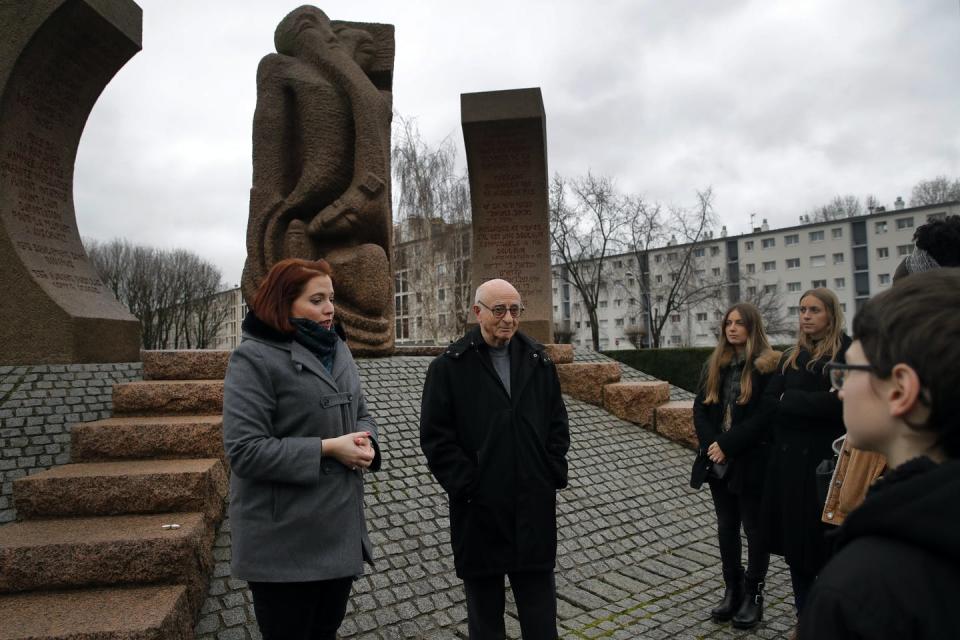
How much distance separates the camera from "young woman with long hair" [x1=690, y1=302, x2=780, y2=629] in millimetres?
3875

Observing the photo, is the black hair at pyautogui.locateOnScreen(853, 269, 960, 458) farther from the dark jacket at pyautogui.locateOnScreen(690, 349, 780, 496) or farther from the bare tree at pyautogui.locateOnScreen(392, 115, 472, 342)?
the bare tree at pyautogui.locateOnScreen(392, 115, 472, 342)

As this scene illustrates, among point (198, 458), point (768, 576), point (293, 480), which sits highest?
point (293, 480)

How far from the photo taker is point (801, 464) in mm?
3197

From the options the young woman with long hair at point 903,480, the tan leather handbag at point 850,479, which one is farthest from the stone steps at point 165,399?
the young woman with long hair at point 903,480

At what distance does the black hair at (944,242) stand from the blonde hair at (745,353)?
3.85 feet

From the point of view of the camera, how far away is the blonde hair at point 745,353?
158 inches

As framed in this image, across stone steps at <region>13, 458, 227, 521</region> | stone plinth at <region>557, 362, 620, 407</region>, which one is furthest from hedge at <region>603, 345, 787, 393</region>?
stone steps at <region>13, 458, 227, 521</region>

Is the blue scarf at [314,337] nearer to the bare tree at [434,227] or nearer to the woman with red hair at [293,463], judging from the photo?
the woman with red hair at [293,463]

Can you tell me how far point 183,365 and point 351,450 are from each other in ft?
12.1

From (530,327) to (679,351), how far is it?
24.3 feet

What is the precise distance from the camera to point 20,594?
311cm

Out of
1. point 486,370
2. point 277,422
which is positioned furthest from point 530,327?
point 277,422

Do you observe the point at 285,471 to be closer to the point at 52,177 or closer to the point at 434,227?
the point at 52,177

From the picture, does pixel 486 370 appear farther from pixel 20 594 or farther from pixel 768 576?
pixel 768 576
